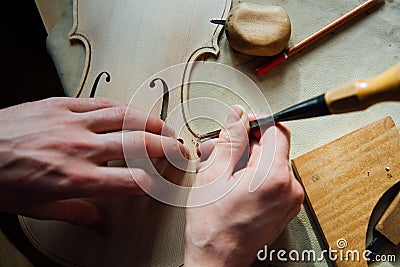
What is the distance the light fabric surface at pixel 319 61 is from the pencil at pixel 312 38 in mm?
15

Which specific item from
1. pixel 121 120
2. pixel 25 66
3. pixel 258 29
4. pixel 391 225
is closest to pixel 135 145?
pixel 121 120

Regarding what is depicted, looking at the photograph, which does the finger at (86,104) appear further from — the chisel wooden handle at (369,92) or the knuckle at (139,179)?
the chisel wooden handle at (369,92)

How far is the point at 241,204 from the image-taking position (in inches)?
26.2

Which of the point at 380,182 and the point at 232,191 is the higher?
the point at 232,191

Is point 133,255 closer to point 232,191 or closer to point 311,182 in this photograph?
point 232,191

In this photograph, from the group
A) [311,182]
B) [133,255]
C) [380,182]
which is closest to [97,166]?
[133,255]

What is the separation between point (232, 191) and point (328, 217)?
23 cm

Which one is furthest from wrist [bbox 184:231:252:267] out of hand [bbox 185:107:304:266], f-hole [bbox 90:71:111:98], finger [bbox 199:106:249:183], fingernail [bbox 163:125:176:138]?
f-hole [bbox 90:71:111:98]

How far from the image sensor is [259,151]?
0.70 metres

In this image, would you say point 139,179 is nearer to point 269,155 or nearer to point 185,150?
point 185,150

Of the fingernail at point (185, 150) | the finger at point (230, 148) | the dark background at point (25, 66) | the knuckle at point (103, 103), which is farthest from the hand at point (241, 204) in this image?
the dark background at point (25, 66)

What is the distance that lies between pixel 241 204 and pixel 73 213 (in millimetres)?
296

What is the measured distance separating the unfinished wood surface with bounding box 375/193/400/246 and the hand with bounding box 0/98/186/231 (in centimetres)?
40

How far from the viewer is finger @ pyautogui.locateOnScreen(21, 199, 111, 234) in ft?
2.40
